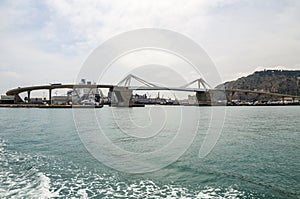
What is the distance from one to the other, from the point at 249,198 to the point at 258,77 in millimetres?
133546

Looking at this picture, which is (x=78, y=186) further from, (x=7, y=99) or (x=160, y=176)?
(x=7, y=99)

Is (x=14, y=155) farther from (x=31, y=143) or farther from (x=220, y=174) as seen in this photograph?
(x=220, y=174)

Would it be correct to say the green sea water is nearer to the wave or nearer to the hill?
the wave

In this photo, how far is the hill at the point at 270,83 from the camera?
99.2m

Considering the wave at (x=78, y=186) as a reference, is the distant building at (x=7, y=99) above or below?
above

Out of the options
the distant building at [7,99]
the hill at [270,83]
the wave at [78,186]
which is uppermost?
the hill at [270,83]

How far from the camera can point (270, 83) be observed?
11062cm

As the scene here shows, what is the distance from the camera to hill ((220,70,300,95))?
325ft

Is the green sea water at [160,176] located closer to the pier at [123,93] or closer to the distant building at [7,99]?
the pier at [123,93]

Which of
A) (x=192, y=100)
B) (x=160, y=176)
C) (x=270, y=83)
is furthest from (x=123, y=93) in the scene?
(x=270, y=83)

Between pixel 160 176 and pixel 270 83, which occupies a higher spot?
pixel 270 83

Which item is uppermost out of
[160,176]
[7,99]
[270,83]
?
[270,83]

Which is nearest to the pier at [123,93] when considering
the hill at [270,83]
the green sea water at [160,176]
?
the green sea water at [160,176]

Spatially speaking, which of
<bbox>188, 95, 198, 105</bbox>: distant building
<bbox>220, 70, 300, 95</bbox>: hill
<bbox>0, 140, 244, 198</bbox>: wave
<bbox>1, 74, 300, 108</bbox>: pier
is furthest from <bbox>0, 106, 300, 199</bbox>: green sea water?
<bbox>220, 70, 300, 95</bbox>: hill
